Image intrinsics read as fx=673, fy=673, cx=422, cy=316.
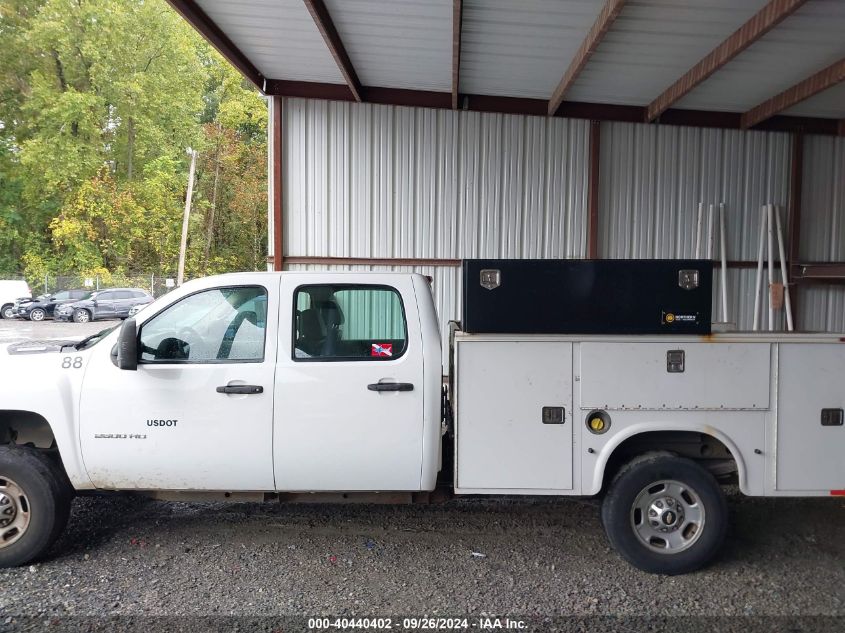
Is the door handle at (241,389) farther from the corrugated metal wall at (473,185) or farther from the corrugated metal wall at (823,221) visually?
the corrugated metal wall at (823,221)

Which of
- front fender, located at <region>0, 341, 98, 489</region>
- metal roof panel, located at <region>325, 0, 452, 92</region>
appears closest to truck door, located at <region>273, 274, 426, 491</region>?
front fender, located at <region>0, 341, 98, 489</region>

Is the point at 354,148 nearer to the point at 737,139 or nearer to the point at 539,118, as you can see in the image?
the point at 539,118

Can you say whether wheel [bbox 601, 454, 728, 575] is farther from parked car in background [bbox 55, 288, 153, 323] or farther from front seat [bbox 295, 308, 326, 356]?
parked car in background [bbox 55, 288, 153, 323]

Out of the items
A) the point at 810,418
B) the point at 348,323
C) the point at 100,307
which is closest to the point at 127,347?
the point at 348,323

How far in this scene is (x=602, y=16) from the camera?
7.65 meters

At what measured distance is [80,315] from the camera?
27172mm

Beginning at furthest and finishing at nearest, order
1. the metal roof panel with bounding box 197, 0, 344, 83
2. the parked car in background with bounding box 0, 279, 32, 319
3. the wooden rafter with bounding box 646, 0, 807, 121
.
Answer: the parked car in background with bounding box 0, 279, 32, 319 → the metal roof panel with bounding box 197, 0, 344, 83 → the wooden rafter with bounding box 646, 0, 807, 121

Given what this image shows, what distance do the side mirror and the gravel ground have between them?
121 centimetres

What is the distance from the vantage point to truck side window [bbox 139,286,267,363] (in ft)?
14.7

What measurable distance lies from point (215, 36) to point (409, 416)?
698cm

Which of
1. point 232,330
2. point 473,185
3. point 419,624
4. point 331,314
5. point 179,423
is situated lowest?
point 419,624

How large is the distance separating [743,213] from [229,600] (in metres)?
10.9

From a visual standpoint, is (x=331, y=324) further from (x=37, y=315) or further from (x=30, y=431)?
(x=37, y=315)

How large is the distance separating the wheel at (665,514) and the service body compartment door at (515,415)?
39 cm
